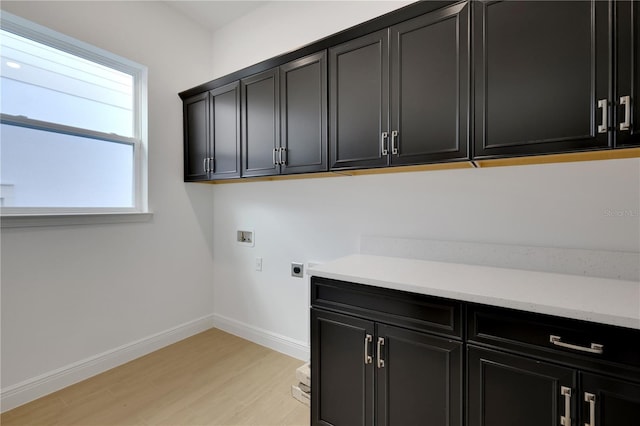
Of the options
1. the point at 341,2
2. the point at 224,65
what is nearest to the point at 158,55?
the point at 224,65

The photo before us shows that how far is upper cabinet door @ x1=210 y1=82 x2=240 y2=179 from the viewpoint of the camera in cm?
238

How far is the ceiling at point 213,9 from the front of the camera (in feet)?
8.56

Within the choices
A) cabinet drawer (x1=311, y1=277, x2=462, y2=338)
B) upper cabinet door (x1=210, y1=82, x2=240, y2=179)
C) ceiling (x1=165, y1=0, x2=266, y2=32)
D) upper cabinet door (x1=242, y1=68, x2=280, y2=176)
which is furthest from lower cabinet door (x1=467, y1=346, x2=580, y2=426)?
ceiling (x1=165, y1=0, x2=266, y2=32)

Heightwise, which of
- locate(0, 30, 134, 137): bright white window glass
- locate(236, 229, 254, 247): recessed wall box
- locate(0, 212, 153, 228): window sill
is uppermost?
locate(0, 30, 134, 137): bright white window glass

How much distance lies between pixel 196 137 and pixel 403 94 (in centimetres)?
191

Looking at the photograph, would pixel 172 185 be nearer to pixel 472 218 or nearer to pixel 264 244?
pixel 264 244

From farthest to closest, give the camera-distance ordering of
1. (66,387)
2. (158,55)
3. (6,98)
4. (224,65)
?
(224,65) → (158,55) → (66,387) → (6,98)

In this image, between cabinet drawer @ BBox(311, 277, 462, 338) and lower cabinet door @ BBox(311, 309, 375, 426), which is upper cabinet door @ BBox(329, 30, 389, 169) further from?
lower cabinet door @ BBox(311, 309, 375, 426)

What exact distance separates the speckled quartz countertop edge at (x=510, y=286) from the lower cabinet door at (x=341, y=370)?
252 millimetres

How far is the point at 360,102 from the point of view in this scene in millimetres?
1747

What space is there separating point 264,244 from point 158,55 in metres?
1.87

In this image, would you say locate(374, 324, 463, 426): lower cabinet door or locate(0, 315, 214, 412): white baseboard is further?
locate(0, 315, 214, 412): white baseboard

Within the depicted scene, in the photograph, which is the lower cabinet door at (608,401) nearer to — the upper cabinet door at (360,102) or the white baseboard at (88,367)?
the upper cabinet door at (360,102)

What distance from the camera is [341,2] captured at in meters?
2.17
